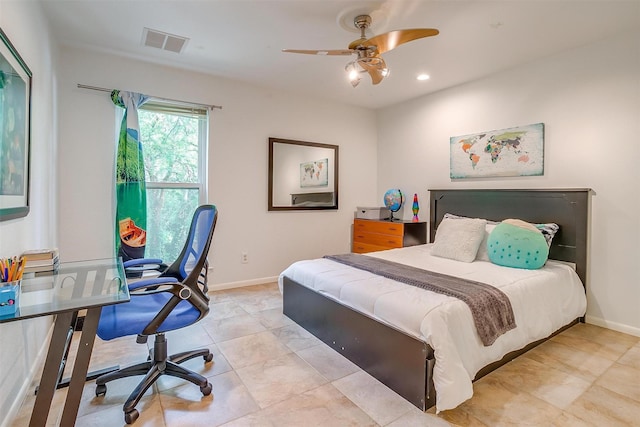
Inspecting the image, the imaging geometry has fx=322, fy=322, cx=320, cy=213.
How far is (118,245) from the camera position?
314 centimetres

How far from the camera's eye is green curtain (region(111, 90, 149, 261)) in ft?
10.2

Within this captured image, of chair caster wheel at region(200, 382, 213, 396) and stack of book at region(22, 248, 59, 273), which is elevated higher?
stack of book at region(22, 248, 59, 273)

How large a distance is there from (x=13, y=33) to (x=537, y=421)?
11.0 ft

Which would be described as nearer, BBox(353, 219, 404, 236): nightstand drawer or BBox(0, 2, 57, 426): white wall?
BBox(0, 2, 57, 426): white wall

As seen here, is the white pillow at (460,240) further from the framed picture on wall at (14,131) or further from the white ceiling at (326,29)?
the framed picture on wall at (14,131)

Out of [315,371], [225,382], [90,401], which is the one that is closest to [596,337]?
[315,371]

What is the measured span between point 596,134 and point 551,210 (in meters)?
0.74

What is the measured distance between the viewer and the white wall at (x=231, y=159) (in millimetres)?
3035

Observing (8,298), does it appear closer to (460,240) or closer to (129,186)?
(129,186)

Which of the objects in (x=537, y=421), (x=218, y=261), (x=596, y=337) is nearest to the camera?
(x=537, y=421)

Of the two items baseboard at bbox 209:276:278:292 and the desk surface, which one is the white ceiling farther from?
baseboard at bbox 209:276:278:292

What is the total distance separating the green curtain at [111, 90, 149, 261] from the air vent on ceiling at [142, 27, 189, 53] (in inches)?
22.4

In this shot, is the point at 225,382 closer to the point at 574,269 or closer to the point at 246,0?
the point at 246,0

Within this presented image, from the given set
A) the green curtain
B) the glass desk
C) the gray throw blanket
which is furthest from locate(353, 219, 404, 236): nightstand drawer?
the glass desk
